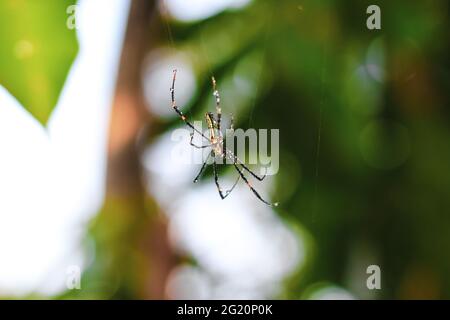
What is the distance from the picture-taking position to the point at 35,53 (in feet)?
4.47

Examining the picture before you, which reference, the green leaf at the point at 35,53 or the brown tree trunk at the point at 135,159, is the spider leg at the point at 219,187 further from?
the green leaf at the point at 35,53

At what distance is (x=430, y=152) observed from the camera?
1.68 metres

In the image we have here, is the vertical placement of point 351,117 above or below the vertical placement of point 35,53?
below

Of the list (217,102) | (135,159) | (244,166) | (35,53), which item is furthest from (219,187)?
(35,53)

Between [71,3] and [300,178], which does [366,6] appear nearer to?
[300,178]

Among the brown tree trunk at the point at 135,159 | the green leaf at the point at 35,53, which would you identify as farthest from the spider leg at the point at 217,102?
the green leaf at the point at 35,53

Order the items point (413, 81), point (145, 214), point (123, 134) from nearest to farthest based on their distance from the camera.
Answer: point (123, 134) → point (145, 214) → point (413, 81)

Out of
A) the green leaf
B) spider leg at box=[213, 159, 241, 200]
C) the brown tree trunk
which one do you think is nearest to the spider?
spider leg at box=[213, 159, 241, 200]

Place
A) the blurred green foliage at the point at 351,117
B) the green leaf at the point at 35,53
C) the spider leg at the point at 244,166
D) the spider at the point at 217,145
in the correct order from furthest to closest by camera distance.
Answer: the spider leg at the point at 244,166 < the spider at the point at 217,145 < the blurred green foliage at the point at 351,117 < the green leaf at the point at 35,53

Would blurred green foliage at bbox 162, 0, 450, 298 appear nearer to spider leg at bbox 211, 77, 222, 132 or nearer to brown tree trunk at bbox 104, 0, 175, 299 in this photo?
spider leg at bbox 211, 77, 222, 132

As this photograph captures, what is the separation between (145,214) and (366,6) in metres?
0.81

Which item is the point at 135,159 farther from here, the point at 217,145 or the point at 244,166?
the point at 217,145

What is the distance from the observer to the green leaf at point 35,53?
4.35ft

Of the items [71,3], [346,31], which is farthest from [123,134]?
[346,31]
